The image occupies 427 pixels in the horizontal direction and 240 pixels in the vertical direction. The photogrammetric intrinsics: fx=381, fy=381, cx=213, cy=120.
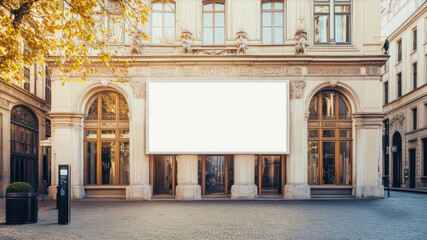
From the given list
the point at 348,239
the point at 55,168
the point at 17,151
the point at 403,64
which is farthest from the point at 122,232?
the point at 403,64

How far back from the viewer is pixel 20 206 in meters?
11.0

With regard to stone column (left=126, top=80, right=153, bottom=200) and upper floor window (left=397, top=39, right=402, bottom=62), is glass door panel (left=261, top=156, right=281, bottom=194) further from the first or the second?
upper floor window (left=397, top=39, right=402, bottom=62)

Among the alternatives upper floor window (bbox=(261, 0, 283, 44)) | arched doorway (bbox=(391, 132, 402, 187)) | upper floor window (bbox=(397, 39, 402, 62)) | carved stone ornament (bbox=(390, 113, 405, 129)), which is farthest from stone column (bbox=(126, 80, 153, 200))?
upper floor window (bbox=(397, 39, 402, 62))

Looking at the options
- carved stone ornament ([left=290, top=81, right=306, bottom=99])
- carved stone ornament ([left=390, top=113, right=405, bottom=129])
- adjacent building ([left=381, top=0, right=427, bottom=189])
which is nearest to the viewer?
carved stone ornament ([left=290, top=81, right=306, bottom=99])

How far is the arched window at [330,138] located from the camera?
19.2m

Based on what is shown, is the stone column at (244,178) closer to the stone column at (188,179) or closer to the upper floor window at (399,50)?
the stone column at (188,179)

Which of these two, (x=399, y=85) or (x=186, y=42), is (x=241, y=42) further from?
(x=399, y=85)

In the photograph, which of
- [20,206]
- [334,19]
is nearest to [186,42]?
[334,19]

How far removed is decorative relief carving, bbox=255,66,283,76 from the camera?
61.7ft

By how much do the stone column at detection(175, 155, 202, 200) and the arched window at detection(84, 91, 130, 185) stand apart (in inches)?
109

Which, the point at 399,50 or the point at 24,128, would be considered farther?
the point at 399,50

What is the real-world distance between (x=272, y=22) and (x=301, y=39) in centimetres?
186

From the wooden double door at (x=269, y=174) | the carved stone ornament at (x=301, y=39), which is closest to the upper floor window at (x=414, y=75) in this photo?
the carved stone ornament at (x=301, y=39)

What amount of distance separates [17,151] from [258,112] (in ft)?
49.3
